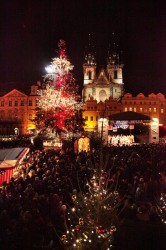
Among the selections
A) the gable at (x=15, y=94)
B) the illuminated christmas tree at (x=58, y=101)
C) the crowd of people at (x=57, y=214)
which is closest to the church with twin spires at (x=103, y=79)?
the gable at (x=15, y=94)

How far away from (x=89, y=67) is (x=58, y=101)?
154ft

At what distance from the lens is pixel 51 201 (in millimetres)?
8719

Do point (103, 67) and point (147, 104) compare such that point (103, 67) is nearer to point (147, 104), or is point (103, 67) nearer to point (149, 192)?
point (147, 104)

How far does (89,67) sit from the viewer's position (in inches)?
2832

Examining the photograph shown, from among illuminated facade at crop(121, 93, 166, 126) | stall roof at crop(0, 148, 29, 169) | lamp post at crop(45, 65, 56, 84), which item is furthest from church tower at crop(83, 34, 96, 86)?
stall roof at crop(0, 148, 29, 169)

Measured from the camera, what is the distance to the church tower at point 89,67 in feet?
232

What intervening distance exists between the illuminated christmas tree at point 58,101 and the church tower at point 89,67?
1673 inches

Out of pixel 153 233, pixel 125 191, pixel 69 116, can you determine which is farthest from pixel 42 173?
pixel 69 116

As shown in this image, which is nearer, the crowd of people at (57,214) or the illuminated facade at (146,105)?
the crowd of people at (57,214)

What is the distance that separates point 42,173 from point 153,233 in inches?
233

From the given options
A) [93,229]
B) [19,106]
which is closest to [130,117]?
[93,229]

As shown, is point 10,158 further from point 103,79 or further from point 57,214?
point 103,79

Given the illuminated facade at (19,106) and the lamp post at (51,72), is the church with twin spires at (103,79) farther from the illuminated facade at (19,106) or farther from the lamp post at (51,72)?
the lamp post at (51,72)

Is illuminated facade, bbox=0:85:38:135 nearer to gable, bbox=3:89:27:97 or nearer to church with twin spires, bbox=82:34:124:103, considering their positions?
gable, bbox=3:89:27:97
